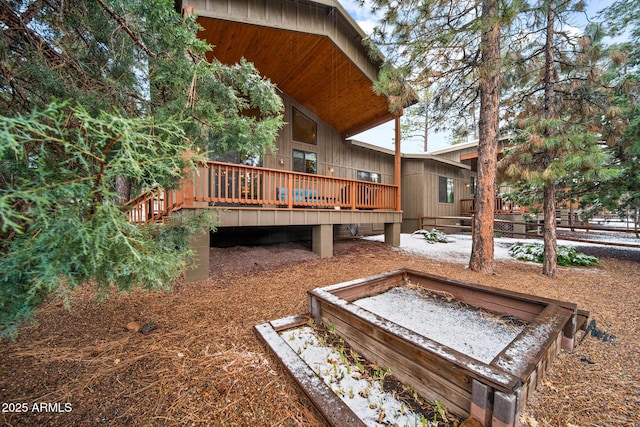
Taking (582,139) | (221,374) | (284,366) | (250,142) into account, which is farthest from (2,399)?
(582,139)

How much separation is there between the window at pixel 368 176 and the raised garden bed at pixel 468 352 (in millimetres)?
8368

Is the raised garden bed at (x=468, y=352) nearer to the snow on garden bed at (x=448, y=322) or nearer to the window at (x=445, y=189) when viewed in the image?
the snow on garden bed at (x=448, y=322)

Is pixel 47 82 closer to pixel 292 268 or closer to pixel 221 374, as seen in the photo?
pixel 221 374

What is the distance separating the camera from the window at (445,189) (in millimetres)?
13219

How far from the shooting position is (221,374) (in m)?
1.88

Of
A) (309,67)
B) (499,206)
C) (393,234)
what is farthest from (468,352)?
(499,206)

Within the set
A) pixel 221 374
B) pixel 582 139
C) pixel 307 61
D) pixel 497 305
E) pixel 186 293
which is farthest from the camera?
pixel 307 61

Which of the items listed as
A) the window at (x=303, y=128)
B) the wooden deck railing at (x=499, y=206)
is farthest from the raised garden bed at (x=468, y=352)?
the wooden deck railing at (x=499, y=206)

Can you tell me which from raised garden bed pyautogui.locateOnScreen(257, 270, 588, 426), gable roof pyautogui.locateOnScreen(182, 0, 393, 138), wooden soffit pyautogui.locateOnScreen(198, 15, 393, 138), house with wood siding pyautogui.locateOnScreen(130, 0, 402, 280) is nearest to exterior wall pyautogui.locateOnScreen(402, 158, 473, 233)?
house with wood siding pyautogui.locateOnScreen(130, 0, 402, 280)

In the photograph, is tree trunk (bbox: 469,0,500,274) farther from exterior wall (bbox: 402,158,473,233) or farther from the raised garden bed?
exterior wall (bbox: 402,158,473,233)

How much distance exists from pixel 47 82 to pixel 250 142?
63.3 inches

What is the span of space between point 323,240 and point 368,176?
622 centimetres

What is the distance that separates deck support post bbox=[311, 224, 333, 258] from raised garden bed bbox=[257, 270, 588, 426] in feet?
10.1

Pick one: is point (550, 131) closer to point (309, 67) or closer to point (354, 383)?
point (354, 383)
